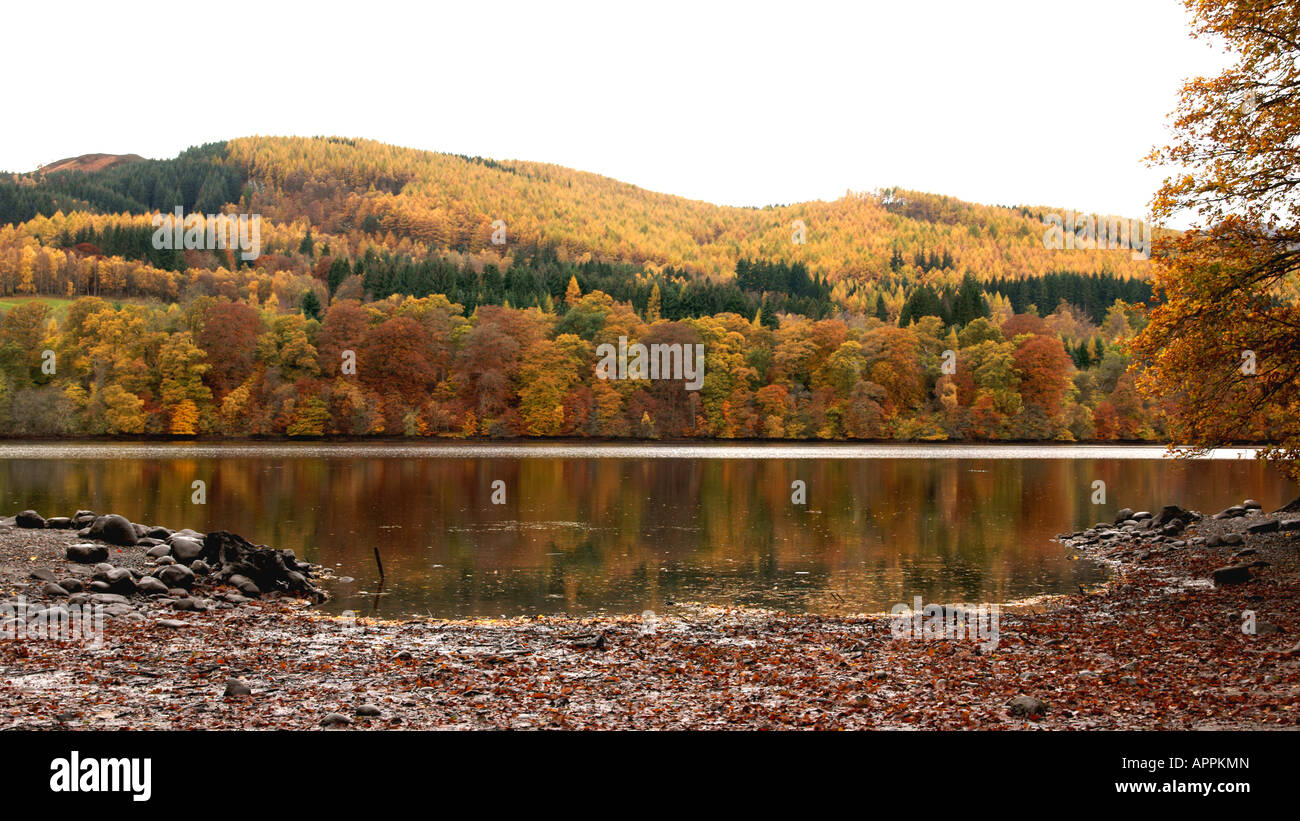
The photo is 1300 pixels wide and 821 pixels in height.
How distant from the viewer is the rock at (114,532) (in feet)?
90.1

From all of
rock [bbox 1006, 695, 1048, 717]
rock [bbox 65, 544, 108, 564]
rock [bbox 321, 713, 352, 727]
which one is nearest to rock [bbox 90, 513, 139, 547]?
rock [bbox 65, 544, 108, 564]

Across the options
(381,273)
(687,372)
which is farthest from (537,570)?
(381,273)

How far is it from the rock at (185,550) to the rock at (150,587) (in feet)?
10.2

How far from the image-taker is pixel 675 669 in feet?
50.7

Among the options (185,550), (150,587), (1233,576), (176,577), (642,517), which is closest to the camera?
(1233,576)

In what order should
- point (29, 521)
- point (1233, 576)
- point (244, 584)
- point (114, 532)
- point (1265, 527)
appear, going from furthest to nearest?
point (29, 521), point (114, 532), point (1265, 527), point (244, 584), point (1233, 576)

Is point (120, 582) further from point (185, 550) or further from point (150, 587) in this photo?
point (185, 550)

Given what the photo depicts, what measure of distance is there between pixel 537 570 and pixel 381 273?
152m

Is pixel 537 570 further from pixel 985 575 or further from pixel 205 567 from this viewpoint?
pixel 985 575

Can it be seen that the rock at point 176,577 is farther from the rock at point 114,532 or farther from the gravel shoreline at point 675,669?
the rock at point 114,532

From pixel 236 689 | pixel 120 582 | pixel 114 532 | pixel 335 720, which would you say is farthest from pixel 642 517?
pixel 335 720

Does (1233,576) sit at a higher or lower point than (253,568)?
higher

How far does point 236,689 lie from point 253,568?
39.4 ft

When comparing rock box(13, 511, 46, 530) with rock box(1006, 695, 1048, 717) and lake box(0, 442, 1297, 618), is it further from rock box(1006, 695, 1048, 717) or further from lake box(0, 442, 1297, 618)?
rock box(1006, 695, 1048, 717)
